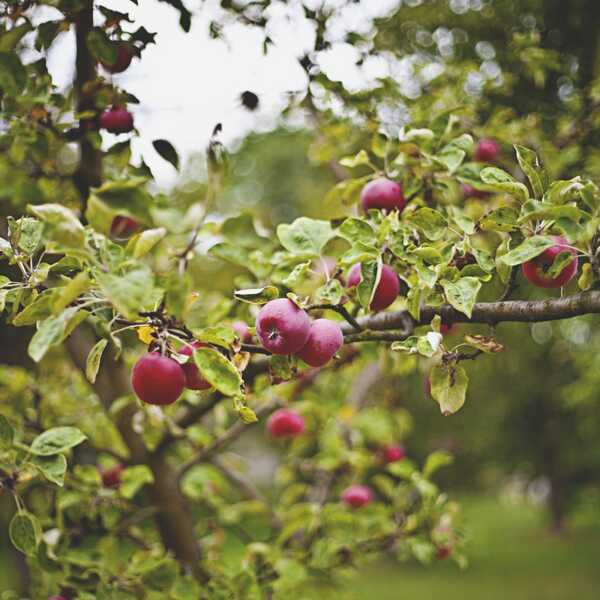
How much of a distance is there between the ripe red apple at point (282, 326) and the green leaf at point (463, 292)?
24 centimetres

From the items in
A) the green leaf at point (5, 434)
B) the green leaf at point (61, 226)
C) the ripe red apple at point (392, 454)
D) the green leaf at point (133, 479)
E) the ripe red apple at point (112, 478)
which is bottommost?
the ripe red apple at point (392, 454)

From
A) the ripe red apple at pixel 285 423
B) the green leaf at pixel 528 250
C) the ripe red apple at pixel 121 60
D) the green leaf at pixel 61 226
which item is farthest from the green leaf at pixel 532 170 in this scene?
the ripe red apple at pixel 285 423

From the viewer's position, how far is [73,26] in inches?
66.8

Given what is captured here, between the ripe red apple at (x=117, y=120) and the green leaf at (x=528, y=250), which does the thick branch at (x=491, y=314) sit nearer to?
the green leaf at (x=528, y=250)

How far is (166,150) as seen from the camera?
156cm

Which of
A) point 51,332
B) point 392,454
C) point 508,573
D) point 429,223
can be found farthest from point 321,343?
point 508,573

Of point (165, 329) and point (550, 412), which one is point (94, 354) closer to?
point (165, 329)

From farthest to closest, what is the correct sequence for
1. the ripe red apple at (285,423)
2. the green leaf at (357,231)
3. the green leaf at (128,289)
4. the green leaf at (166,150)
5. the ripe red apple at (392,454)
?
1. the ripe red apple at (392,454)
2. the ripe red apple at (285,423)
3. the green leaf at (166,150)
4. the green leaf at (357,231)
5. the green leaf at (128,289)

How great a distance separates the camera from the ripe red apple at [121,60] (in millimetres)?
1493

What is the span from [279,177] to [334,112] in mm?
16417

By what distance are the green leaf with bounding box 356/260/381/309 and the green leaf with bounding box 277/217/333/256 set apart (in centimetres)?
17

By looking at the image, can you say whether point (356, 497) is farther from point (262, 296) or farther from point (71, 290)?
point (71, 290)

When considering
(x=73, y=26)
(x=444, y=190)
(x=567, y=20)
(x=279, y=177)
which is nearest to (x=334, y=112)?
(x=444, y=190)

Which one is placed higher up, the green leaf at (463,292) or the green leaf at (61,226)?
the green leaf at (61,226)
